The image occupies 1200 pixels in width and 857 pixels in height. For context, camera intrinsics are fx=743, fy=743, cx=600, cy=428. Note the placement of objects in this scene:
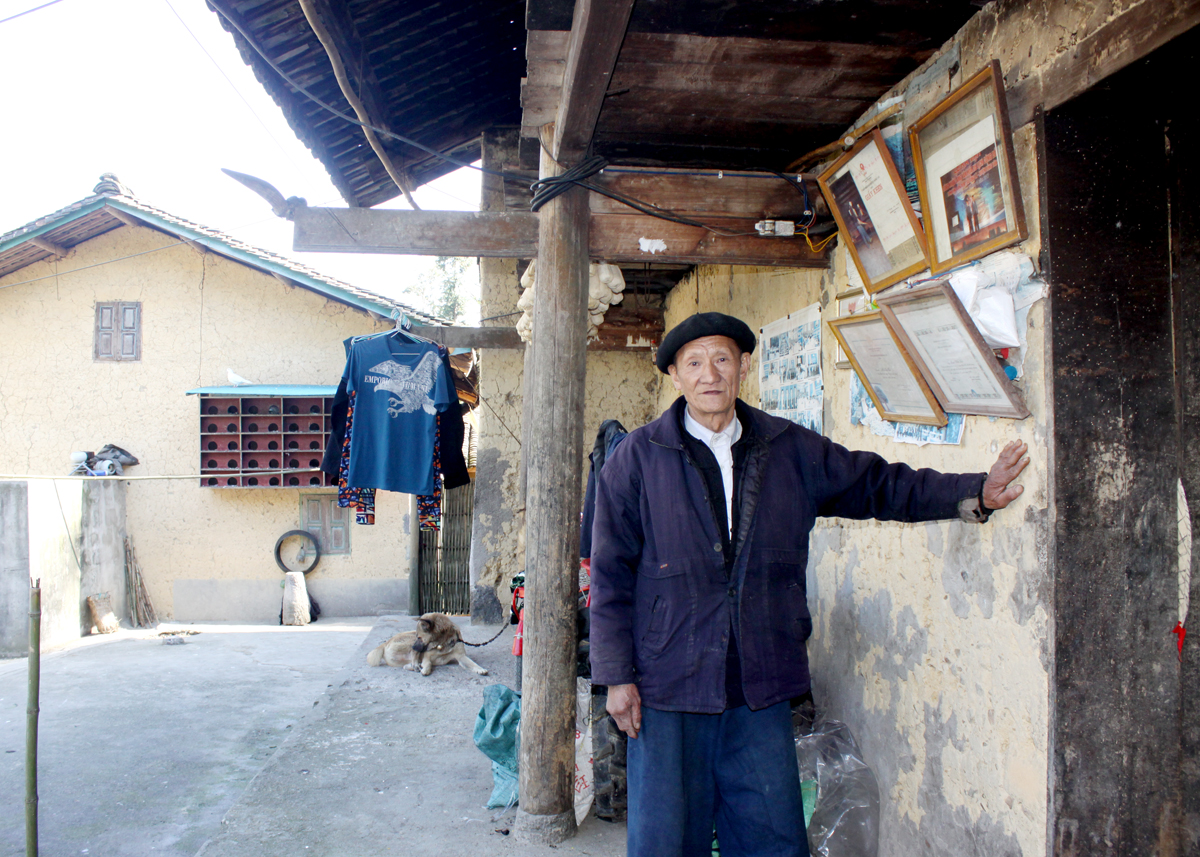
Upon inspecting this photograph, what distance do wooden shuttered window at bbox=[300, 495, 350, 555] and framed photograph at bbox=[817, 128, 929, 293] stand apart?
32.6ft

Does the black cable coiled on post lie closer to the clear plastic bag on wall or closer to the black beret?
the black beret

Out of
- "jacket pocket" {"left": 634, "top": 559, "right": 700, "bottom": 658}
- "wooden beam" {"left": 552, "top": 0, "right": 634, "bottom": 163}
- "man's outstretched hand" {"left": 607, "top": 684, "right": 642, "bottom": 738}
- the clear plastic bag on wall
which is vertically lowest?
the clear plastic bag on wall

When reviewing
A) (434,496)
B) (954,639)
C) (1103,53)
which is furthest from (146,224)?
(1103,53)

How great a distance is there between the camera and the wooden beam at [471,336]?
6758 millimetres

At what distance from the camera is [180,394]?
1122 cm

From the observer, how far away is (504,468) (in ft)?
26.7

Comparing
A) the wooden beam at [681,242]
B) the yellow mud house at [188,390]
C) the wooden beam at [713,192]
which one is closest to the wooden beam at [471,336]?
the wooden beam at [681,242]

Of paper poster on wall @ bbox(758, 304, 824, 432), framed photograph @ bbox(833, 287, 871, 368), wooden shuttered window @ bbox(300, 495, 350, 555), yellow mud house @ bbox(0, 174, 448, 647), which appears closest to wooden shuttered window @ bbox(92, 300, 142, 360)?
yellow mud house @ bbox(0, 174, 448, 647)

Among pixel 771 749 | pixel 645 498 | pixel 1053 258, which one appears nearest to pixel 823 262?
pixel 1053 258

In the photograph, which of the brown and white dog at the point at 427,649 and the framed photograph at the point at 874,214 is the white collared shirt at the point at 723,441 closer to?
the framed photograph at the point at 874,214

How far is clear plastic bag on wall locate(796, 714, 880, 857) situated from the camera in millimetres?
2822

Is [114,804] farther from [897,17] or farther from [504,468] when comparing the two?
[897,17]

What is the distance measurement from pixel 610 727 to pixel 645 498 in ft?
5.07

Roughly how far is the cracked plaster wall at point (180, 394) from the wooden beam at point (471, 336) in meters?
5.03
